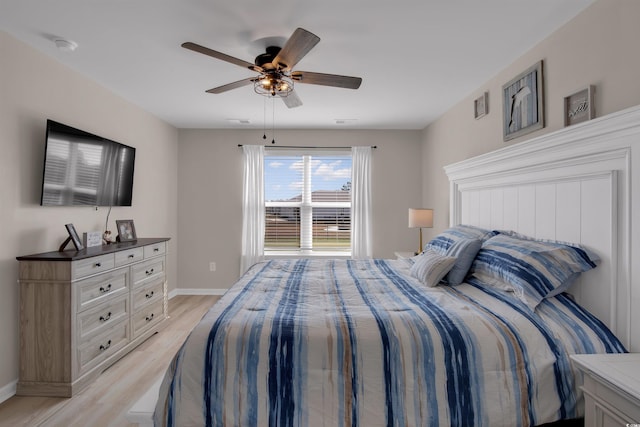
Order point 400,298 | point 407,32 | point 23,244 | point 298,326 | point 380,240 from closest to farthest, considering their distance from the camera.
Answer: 1. point 298,326
2. point 400,298
3. point 407,32
4. point 23,244
5. point 380,240

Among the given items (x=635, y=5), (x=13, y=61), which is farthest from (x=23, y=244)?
(x=635, y=5)

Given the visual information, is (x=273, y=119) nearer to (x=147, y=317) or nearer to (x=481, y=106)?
(x=481, y=106)

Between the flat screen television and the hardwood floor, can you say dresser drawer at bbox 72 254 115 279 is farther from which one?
the hardwood floor

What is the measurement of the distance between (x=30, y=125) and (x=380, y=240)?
413cm

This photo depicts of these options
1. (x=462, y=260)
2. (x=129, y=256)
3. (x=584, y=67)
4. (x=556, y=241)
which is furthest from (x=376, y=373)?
(x=129, y=256)

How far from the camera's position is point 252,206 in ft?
16.3

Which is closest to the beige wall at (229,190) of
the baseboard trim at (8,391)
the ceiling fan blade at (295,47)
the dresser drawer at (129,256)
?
the dresser drawer at (129,256)

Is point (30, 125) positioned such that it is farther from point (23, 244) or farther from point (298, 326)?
point (298, 326)

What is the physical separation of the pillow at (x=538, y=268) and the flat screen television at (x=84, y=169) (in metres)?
3.24

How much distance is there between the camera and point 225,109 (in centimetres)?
402

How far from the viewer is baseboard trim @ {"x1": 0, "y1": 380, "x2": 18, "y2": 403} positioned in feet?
7.38

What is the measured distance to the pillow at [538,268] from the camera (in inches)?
69.6

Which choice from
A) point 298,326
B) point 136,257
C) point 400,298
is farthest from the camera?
point 136,257

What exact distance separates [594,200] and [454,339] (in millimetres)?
1123
